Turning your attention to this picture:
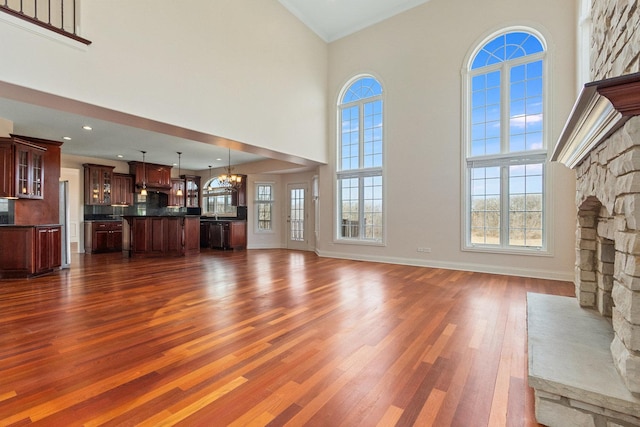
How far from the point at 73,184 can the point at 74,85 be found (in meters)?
6.69

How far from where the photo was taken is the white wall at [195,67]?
325 cm

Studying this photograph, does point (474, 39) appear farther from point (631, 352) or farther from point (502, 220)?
point (631, 352)

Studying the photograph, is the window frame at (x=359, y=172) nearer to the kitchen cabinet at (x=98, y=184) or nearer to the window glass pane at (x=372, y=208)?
the window glass pane at (x=372, y=208)

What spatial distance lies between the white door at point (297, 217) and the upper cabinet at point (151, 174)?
4.10 meters

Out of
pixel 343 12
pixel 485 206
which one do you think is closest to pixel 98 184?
pixel 343 12

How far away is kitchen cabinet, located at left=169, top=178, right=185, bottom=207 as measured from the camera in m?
10.3

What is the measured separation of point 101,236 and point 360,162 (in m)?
7.65

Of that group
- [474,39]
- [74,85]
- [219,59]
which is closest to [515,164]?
[474,39]

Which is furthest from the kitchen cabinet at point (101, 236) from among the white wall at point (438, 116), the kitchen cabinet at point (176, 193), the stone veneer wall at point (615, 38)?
the stone veneer wall at point (615, 38)

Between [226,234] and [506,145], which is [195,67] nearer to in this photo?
[506,145]

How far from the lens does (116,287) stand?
4285 millimetres

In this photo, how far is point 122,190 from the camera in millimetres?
9219

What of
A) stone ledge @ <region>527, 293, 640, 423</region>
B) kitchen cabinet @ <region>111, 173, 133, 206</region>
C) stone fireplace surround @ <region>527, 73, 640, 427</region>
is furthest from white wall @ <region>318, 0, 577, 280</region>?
kitchen cabinet @ <region>111, 173, 133, 206</region>

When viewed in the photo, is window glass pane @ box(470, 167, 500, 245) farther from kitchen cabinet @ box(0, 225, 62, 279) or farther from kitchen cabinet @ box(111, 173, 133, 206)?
kitchen cabinet @ box(111, 173, 133, 206)
